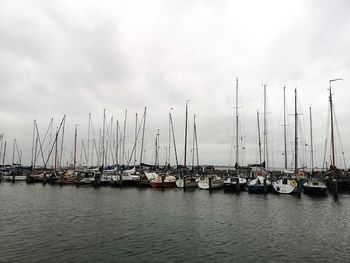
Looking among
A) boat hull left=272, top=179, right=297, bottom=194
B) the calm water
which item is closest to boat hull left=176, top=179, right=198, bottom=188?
boat hull left=272, top=179, right=297, bottom=194

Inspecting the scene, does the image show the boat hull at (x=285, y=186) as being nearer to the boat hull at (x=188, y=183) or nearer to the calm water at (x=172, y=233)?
the calm water at (x=172, y=233)

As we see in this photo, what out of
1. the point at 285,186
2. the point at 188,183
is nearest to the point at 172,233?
the point at 285,186

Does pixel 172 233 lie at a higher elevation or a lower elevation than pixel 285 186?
lower

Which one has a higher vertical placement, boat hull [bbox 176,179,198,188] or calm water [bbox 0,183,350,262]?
boat hull [bbox 176,179,198,188]

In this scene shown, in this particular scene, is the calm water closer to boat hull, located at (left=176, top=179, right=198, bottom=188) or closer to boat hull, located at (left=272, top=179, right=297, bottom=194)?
boat hull, located at (left=272, top=179, right=297, bottom=194)

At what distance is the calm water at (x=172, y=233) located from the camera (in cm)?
1853

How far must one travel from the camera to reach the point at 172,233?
24062mm

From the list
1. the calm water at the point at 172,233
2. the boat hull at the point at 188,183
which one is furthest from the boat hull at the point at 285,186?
the boat hull at the point at 188,183

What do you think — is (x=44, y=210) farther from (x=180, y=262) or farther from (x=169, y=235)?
(x=180, y=262)

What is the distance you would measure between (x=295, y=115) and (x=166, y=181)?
29.4m

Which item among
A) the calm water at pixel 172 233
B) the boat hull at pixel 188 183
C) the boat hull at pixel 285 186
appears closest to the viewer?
the calm water at pixel 172 233

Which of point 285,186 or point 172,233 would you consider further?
point 285,186

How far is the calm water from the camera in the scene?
18531mm

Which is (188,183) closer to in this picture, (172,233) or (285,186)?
(285,186)
